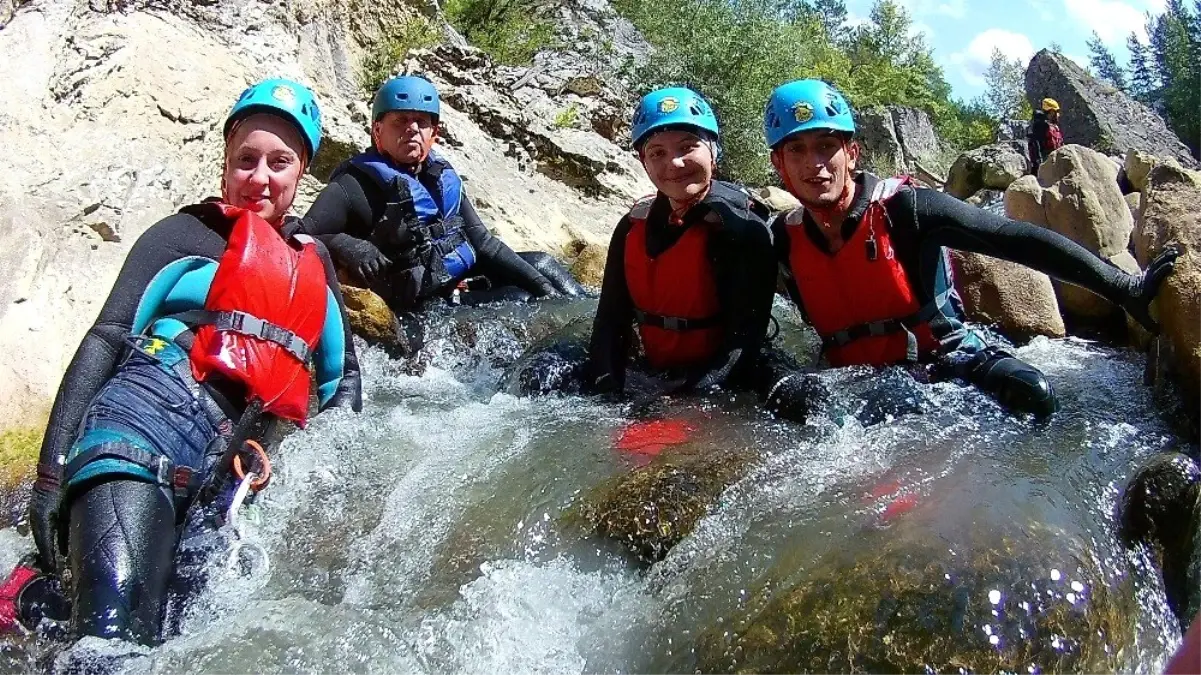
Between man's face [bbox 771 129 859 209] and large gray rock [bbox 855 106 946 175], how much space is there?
2794 cm

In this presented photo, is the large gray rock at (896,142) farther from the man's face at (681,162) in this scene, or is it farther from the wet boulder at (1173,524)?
the wet boulder at (1173,524)

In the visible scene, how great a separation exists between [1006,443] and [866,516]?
0.94 metres

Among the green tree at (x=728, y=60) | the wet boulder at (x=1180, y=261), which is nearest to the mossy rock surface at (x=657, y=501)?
the wet boulder at (x=1180, y=261)

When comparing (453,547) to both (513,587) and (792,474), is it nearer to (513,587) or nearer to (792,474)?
(513,587)

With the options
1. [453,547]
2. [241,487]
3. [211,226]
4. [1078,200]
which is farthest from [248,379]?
[1078,200]

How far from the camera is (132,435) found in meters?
2.38

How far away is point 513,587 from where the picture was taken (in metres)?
2.51

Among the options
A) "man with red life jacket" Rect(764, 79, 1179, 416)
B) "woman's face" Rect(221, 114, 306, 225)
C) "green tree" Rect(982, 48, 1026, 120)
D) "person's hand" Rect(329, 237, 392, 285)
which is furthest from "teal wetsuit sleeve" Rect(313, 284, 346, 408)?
"green tree" Rect(982, 48, 1026, 120)

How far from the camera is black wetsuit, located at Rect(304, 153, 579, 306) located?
5.57 m

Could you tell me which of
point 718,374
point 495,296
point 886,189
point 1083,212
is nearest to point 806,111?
point 886,189

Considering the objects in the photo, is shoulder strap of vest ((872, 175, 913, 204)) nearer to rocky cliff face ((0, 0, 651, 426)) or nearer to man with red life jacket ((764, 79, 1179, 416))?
man with red life jacket ((764, 79, 1179, 416))

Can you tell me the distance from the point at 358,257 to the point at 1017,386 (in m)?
3.93

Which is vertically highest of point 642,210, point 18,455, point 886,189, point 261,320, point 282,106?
point 282,106

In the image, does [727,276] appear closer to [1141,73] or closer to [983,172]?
[983,172]
